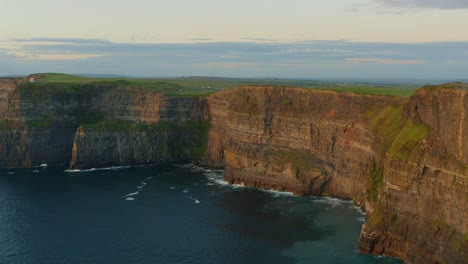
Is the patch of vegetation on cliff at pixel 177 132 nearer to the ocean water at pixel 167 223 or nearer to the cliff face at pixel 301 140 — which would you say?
the cliff face at pixel 301 140

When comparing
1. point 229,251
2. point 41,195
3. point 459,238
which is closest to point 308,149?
point 229,251

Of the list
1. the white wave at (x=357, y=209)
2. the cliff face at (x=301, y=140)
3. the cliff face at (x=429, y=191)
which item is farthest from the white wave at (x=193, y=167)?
the cliff face at (x=429, y=191)

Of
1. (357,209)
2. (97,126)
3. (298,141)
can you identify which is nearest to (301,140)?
(298,141)

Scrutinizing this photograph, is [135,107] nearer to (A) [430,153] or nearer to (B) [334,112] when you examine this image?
(B) [334,112]

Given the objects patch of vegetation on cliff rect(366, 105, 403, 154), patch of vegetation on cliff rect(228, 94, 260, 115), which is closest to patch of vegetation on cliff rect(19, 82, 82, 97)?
patch of vegetation on cliff rect(228, 94, 260, 115)

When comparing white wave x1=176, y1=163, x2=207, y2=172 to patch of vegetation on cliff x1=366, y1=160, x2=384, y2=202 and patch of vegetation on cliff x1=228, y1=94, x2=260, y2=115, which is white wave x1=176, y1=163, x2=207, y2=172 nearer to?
patch of vegetation on cliff x1=228, y1=94, x2=260, y2=115

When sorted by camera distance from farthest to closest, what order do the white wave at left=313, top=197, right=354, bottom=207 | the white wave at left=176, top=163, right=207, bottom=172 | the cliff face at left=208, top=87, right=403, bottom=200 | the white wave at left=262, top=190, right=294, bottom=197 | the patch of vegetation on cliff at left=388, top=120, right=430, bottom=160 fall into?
the white wave at left=176, top=163, right=207, bottom=172, the white wave at left=262, top=190, right=294, bottom=197, the cliff face at left=208, top=87, right=403, bottom=200, the white wave at left=313, top=197, right=354, bottom=207, the patch of vegetation on cliff at left=388, top=120, right=430, bottom=160

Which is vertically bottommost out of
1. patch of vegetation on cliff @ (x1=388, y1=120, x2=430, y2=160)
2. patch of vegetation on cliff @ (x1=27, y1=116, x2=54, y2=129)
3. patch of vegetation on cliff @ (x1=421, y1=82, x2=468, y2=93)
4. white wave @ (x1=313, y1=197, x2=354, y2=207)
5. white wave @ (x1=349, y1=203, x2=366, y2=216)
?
white wave @ (x1=313, y1=197, x2=354, y2=207)
